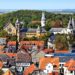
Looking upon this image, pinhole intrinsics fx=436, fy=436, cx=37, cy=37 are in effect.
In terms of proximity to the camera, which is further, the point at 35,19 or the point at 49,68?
the point at 35,19

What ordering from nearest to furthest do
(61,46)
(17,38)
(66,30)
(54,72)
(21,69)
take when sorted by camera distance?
(54,72) < (21,69) < (61,46) < (17,38) < (66,30)

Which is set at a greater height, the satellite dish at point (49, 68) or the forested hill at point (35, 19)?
the forested hill at point (35, 19)

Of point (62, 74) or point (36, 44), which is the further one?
point (36, 44)

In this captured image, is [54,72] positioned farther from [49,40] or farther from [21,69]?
[49,40]

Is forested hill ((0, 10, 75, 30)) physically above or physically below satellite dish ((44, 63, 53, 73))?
above

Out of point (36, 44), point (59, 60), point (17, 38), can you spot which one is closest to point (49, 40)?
point (36, 44)

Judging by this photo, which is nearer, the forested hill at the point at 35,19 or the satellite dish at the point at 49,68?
the satellite dish at the point at 49,68

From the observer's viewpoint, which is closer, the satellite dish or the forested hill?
the satellite dish

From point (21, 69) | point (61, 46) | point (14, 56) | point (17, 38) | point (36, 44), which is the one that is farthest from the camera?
point (17, 38)

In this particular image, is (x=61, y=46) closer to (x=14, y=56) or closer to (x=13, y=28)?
(x=14, y=56)
